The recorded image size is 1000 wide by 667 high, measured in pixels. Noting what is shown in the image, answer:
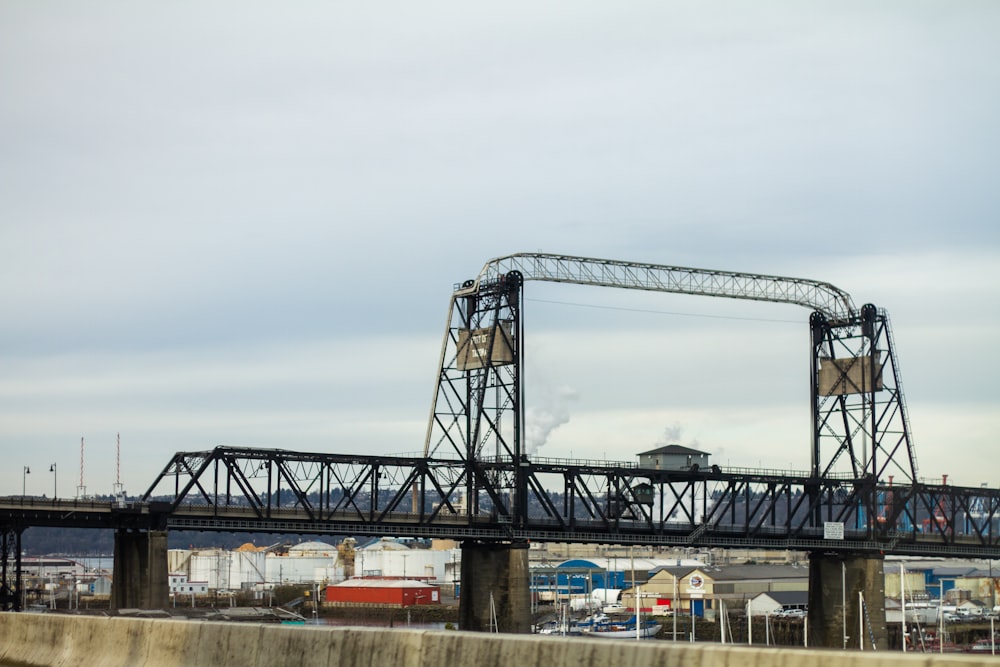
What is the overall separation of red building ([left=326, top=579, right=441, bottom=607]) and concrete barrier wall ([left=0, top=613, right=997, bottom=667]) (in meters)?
151

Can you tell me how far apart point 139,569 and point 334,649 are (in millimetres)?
69338

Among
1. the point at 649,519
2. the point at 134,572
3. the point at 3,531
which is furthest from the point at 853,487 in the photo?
the point at 3,531

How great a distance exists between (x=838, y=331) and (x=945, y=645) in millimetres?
30087

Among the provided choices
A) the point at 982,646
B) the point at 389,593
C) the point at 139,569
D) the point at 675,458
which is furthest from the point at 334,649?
the point at 389,593

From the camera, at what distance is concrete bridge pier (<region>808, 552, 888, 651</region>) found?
4215 inches

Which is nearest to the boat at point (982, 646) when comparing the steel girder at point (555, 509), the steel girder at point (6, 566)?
the steel girder at point (555, 509)

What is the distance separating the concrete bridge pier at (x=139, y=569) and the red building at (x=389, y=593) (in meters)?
92.1

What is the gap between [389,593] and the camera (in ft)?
575

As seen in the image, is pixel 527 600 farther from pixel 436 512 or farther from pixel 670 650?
pixel 670 650

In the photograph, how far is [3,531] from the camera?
8019 centimetres

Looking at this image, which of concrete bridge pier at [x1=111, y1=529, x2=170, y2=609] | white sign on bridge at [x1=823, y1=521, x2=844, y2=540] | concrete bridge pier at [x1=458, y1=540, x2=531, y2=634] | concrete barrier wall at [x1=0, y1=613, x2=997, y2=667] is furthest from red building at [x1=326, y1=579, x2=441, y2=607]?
concrete barrier wall at [x1=0, y1=613, x2=997, y2=667]

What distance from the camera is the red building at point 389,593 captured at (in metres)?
174

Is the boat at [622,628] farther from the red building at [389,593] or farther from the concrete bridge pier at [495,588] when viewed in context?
the red building at [389,593]

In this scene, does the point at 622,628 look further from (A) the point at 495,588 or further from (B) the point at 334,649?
(B) the point at 334,649
